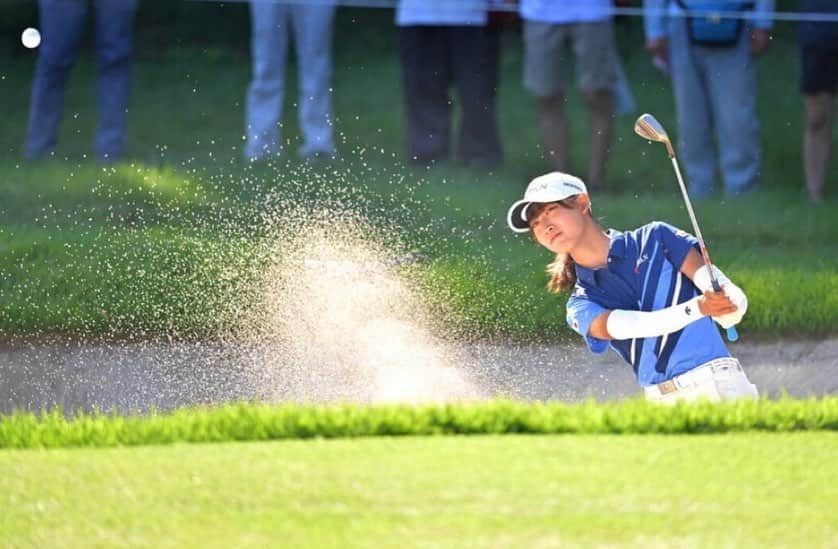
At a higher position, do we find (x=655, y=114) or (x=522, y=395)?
(x=655, y=114)

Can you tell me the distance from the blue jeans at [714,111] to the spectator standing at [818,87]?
0.25 metres

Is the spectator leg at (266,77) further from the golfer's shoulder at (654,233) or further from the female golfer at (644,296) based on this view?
the golfer's shoulder at (654,233)

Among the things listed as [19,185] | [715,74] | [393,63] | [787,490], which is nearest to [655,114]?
[715,74]

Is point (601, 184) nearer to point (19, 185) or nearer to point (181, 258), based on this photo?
point (181, 258)

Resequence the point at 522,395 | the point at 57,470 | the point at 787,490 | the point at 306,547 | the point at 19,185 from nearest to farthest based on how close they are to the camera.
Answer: the point at 306,547
the point at 787,490
the point at 57,470
the point at 522,395
the point at 19,185

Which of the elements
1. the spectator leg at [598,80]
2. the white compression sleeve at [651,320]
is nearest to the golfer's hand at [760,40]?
the spectator leg at [598,80]

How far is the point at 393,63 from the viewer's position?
9.30 m

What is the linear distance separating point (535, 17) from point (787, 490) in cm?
484

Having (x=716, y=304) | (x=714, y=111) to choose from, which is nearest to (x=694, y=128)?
(x=714, y=111)

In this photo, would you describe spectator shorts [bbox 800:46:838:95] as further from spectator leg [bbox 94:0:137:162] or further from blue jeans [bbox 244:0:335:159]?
spectator leg [bbox 94:0:137:162]

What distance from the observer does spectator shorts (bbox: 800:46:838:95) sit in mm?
9281

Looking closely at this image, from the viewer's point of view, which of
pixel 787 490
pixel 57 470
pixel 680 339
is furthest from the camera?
pixel 680 339

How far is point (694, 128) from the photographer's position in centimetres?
931

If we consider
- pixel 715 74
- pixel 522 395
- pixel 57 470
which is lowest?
pixel 522 395
